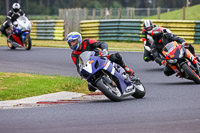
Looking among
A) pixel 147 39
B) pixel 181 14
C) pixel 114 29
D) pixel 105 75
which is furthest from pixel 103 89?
pixel 181 14

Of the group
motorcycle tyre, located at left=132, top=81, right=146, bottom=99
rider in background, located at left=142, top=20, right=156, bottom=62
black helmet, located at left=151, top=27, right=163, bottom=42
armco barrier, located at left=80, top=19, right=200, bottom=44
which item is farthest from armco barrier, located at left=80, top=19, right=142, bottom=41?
motorcycle tyre, located at left=132, top=81, right=146, bottom=99

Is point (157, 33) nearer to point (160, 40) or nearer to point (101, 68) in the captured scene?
point (160, 40)

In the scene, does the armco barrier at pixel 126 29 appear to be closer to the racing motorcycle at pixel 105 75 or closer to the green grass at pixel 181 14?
the green grass at pixel 181 14

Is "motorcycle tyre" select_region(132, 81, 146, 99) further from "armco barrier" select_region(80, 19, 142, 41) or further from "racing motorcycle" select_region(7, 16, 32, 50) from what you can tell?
"armco barrier" select_region(80, 19, 142, 41)

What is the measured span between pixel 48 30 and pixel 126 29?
4.56 m

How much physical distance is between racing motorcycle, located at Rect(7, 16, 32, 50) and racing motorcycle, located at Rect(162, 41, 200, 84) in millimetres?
10358

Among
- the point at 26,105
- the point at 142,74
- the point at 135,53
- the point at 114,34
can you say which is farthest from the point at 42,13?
the point at 26,105

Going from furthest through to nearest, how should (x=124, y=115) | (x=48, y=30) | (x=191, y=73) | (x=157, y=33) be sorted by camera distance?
1. (x=48, y=30)
2. (x=157, y=33)
3. (x=191, y=73)
4. (x=124, y=115)

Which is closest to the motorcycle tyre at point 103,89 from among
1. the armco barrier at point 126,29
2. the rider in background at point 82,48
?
the rider in background at point 82,48

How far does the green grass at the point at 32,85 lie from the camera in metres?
11.2

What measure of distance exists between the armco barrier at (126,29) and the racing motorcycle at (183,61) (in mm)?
12513

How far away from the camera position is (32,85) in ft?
39.8

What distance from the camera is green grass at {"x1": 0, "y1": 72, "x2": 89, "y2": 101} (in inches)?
442

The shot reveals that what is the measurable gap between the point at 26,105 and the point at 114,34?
18.0 m
